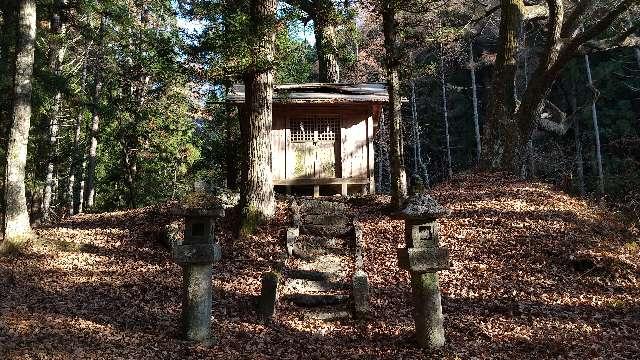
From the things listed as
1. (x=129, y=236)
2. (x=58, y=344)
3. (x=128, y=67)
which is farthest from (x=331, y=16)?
(x=128, y=67)

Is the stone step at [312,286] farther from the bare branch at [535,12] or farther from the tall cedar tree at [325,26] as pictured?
the bare branch at [535,12]

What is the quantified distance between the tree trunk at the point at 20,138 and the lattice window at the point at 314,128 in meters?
8.24

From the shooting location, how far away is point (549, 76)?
1497 cm

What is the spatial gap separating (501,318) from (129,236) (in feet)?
30.7

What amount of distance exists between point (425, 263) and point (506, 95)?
10.8m

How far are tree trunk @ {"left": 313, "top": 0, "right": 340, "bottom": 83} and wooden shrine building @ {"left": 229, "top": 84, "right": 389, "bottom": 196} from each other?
182 centimetres

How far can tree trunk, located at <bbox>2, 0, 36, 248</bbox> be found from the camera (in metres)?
10.8

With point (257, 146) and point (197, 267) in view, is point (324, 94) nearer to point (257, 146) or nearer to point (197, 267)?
point (257, 146)

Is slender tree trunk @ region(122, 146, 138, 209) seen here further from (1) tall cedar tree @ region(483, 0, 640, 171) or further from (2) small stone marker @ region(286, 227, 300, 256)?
(1) tall cedar tree @ region(483, 0, 640, 171)

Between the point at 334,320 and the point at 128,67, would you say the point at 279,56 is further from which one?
the point at 128,67

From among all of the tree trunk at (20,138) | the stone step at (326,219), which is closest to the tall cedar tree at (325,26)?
the stone step at (326,219)

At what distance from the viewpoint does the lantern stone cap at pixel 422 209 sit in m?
6.91

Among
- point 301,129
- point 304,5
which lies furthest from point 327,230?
point 304,5

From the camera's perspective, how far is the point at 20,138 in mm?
11000
